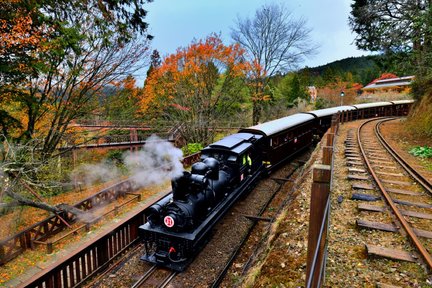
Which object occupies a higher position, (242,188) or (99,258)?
(242,188)

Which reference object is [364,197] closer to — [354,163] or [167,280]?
[354,163]

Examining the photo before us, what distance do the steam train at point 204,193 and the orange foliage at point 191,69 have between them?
8589 millimetres

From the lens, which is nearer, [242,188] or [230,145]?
[230,145]

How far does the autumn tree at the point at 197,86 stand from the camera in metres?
20.0

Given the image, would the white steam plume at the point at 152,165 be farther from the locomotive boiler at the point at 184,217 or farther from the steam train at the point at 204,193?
the locomotive boiler at the point at 184,217

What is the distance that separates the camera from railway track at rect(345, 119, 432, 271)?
4616 mm

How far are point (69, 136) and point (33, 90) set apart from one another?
3.62 meters

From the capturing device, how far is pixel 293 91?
4500 centimetres

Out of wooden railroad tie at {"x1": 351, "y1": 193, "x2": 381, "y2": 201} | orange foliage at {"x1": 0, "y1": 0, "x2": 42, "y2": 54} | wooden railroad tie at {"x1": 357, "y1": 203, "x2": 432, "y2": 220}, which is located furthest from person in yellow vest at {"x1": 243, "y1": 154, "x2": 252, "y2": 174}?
orange foliage at {"x1": 0, "y1": 0, "x2": 42, "y2": 54}

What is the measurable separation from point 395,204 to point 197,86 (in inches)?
660

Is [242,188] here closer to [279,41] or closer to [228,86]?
[228,86]

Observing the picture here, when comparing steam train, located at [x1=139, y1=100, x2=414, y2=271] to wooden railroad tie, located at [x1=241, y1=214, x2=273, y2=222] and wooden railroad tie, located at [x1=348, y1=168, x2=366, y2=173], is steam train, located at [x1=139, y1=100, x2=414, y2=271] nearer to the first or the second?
wooden railroad tie, located at [x1=241, y1=214, x2=273, y2=222]

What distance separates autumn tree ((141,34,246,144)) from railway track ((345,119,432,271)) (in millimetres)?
12836

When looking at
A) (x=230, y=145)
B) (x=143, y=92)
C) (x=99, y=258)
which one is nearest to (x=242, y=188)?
(x=230, y=145)
